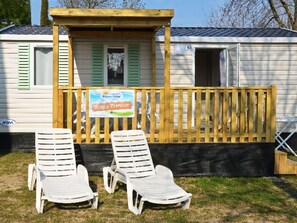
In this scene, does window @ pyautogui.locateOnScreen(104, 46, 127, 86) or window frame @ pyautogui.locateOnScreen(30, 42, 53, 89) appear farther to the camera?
window @ pyautogui.locateOnScreen(104, 46, 127, 86)

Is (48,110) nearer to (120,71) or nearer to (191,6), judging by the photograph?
(120,71)

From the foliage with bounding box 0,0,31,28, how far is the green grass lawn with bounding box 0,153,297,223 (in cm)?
1584

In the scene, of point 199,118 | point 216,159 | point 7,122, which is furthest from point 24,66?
point 216,159

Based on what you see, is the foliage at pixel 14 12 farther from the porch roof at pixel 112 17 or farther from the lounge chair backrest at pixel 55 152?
the lounge chair backrest at pixel 55 152

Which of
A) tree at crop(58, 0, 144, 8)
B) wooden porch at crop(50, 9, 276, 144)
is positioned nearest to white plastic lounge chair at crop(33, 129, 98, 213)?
wooden porch at crop(50, 9, 276, 144)

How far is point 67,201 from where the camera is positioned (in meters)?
4.60

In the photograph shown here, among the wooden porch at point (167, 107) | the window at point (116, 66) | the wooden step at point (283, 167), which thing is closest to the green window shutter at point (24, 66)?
the window at point (116, 66)

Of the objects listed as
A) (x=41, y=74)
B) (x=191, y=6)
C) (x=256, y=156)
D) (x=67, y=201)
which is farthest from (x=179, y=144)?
(x=191, y=6)

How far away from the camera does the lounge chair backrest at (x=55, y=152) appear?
5793 mm

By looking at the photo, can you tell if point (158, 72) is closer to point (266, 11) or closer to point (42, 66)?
point (42, 66)

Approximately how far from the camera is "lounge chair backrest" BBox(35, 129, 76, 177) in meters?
5.79

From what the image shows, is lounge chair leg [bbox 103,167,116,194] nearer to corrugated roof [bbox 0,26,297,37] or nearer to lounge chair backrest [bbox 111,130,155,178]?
lounge chair backrest [bbox 111,130,155,178]

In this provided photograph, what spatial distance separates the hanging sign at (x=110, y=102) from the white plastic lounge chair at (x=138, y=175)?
416 millimetres

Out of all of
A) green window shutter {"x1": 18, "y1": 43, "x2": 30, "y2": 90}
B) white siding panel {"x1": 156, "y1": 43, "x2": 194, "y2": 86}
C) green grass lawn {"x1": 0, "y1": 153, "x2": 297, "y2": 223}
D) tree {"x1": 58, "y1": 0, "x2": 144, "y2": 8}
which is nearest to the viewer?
green grass lawn {"x1": 0, "y1": 153, "x2": 297, "y2": 223}
